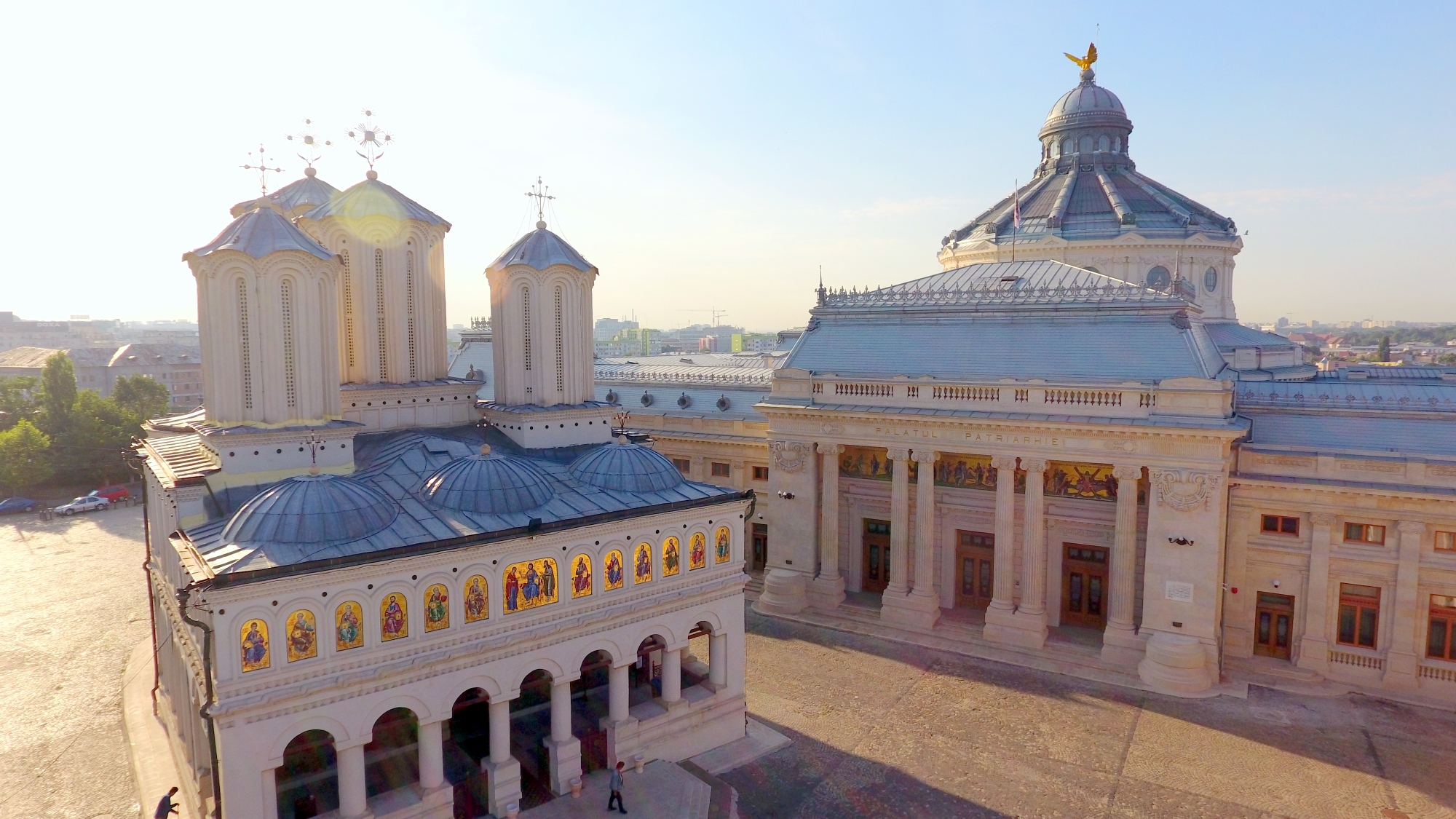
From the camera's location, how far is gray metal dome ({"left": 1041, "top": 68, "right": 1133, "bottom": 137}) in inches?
2276

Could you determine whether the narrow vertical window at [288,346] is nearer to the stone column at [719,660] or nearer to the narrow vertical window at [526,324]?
the narrow vertical window at [526,324]

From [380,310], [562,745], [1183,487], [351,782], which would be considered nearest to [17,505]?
[380,310]

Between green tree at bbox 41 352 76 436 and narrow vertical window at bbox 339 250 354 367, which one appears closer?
narrow vertical window at bbox 339 250 354 367

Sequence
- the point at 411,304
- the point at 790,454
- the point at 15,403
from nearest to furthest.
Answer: the point at 411,304, the point at 790,454, the point at 15,403

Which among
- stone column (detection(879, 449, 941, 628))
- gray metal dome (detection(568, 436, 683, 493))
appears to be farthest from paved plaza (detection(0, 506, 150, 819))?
stone column (detection(879, 449, 941, 628))

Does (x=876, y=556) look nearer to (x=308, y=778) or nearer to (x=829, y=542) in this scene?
(x=829, y=542)

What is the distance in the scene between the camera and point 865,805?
2506 centimetres

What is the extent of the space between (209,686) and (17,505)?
67851mm

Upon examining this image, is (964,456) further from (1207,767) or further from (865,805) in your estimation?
(865,805)

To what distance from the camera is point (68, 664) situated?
118ft

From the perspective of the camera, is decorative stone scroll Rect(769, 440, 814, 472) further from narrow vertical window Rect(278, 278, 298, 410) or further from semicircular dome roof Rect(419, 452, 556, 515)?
narrow vertical window Rect(278, 278, 298, 410)

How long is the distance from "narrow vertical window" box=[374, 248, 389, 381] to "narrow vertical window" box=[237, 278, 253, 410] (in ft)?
19.8

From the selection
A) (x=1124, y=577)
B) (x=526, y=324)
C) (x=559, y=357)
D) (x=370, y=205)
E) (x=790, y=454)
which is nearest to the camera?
(x=370, y=205)

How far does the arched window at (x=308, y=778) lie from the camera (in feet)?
73.9
